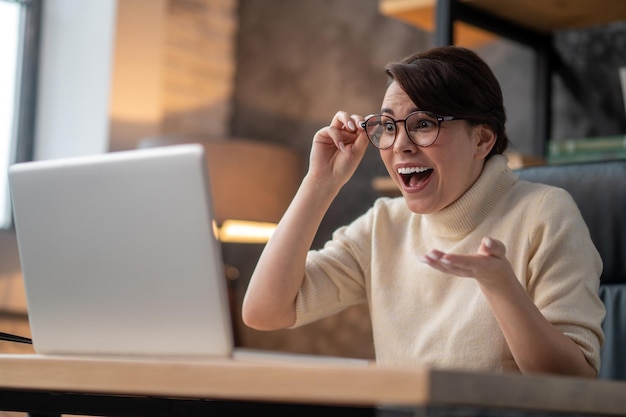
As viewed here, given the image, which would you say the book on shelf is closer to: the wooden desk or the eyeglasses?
the eyeglasses

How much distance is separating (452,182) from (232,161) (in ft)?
5.01

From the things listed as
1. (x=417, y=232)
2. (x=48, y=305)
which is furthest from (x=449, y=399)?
(x=417, y=232)

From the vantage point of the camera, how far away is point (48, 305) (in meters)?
1.22

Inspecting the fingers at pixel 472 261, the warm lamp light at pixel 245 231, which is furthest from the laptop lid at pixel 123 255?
the warm lamp light at pixel 245 231

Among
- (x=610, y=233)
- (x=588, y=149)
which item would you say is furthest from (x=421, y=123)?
(x=588, y=149)

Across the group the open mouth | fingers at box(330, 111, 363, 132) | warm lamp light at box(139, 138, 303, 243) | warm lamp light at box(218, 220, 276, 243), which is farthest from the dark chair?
warm lamp light at box(218, 220, 276, 243)

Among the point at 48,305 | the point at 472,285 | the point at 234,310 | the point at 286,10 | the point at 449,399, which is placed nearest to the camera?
the point at 449,399

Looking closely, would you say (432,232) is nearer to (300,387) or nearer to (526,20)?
(300,387)

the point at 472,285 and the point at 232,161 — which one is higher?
the point at 232,161

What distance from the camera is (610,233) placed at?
1.67 m

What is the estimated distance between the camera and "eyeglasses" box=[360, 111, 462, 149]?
153cm

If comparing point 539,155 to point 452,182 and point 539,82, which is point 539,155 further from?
point 452,182

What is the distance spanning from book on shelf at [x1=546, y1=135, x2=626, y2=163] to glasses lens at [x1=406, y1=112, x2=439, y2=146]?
879 mm

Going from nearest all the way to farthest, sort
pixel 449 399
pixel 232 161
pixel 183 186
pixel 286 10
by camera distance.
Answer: pixel 449 399
pixel 183 186
pixel 232 161
pixel 286 10
